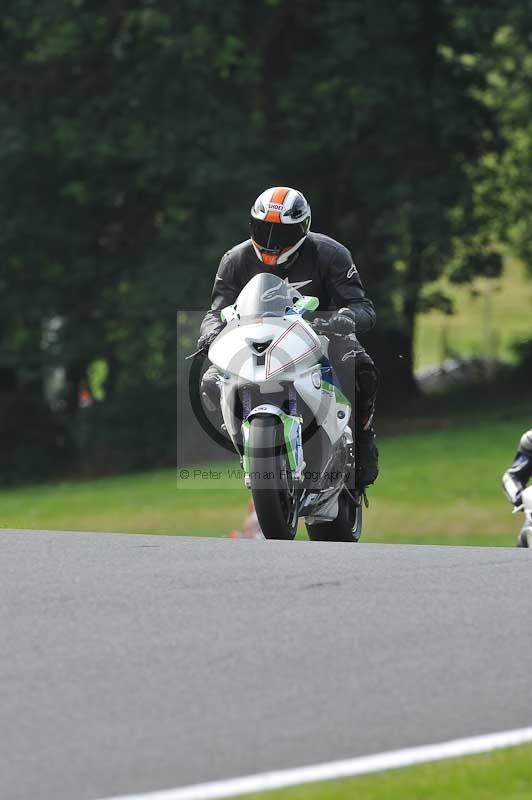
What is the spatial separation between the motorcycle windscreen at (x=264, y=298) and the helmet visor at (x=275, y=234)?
23 centimetres

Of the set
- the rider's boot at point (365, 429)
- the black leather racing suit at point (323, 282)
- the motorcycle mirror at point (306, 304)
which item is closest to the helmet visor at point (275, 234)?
the black leather racing suit at point (323, 282)

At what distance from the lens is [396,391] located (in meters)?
32.8

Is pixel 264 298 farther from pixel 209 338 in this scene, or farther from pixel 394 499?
pixel 394 499

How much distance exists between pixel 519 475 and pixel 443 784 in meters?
6.98

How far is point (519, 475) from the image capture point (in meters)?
11.5

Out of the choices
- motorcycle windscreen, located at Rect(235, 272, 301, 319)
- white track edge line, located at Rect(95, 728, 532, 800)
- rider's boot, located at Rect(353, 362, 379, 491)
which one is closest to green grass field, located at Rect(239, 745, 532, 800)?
white track edge line, located at Rect(95, 728, 532, 800)

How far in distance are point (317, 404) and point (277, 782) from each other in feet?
15.9

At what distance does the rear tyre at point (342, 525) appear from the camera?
1044cm

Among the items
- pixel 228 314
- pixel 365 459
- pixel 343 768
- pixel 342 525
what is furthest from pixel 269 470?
pixel 343 768

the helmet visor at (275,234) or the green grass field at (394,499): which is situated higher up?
the helmet visor at (275,234)

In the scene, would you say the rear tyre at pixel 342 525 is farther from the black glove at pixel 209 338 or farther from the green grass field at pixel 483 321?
the green grass field at pixel 483 321

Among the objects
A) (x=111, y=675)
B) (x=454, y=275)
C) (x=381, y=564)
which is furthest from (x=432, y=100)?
(x=111, y=675)

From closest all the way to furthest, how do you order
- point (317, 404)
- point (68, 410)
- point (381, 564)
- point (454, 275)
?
point (381, 564)
point (317, 404)
point (454, 275)
point (68, 410)

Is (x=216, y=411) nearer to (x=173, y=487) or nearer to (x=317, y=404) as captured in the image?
(x=317, y=404)
